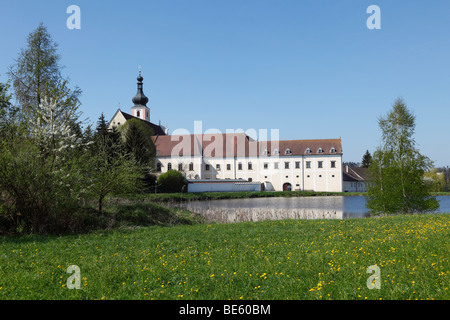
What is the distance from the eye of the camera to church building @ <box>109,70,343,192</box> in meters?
61.1

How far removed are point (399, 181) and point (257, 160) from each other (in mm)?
42960

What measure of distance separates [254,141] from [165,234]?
53.7 m

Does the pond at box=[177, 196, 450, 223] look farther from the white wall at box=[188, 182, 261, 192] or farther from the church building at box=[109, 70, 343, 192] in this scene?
the church building at box=[109, 70, 343, 192]

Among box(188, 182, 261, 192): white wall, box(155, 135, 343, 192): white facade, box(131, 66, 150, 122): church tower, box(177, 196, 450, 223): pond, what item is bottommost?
box(177, 196, 450, 223): pond

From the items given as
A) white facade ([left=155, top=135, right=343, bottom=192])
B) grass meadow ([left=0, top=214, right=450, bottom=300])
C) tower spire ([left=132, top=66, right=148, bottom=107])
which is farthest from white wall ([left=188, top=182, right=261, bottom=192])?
grass meadow ([left=0, top=214, right=450, bottom=300])

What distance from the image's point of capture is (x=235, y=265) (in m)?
7.28

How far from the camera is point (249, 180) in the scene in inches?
2472

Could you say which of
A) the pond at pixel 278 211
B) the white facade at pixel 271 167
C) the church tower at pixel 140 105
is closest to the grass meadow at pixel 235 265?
the pond at pixel 278 211

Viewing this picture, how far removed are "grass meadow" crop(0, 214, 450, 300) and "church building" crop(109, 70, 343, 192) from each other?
49981 millimetres

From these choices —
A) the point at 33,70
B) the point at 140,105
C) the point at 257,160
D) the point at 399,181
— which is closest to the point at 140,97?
the point at 140,105

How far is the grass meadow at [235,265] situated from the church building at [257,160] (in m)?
50.0

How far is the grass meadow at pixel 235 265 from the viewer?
5.64m
